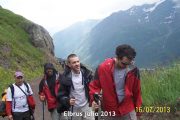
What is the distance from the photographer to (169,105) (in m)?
11.6

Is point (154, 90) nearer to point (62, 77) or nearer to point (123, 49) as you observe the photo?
point (62, 77)

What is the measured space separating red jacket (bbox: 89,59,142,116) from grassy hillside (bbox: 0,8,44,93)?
759 inches

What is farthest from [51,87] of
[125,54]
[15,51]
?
[15,51]

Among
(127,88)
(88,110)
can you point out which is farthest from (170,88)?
(127,88)

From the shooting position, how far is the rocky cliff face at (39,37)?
1790 inches

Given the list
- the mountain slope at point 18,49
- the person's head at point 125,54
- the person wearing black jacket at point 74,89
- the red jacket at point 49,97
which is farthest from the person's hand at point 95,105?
the mountain slope at point 18,49

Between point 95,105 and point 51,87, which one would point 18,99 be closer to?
point 51,87

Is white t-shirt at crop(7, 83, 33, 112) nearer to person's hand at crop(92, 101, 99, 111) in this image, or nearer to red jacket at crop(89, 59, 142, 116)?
red jacket at crop(89, 59, 142, 116)

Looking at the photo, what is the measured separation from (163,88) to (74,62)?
3656mm

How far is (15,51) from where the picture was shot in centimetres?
3884

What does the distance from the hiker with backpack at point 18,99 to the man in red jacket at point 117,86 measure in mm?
2978

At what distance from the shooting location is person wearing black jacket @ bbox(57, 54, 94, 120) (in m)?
9.26

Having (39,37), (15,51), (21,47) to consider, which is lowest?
(15,51)
